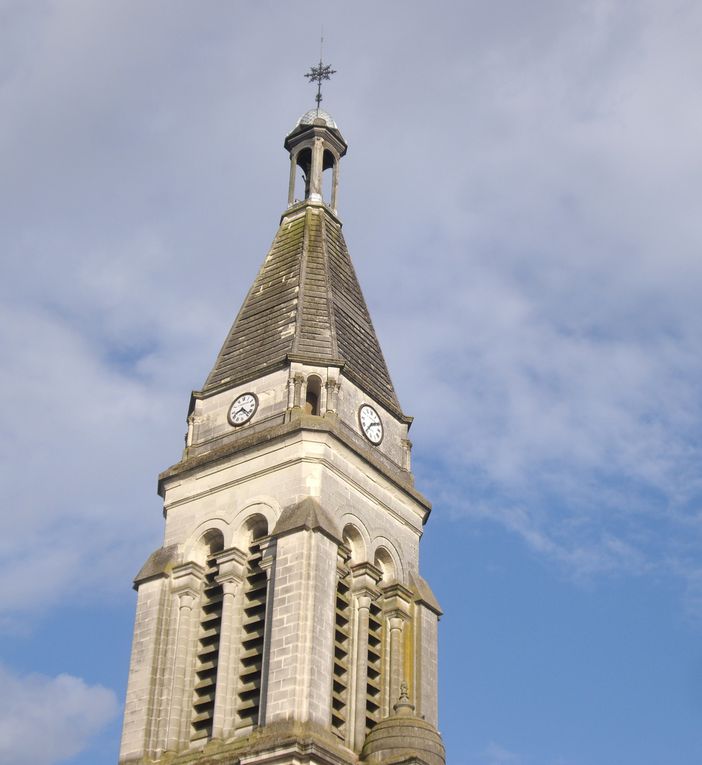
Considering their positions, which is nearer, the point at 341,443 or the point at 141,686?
the point at 141,686

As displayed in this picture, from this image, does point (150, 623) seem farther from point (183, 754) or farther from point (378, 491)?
point (378, 491)

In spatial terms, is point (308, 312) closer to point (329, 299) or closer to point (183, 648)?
point (329, 299)

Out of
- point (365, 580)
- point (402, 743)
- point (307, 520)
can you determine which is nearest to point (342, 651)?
Answer: point (365, 580)

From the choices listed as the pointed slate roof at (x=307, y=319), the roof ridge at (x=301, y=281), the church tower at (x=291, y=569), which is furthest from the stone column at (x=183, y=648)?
the roof ridge at (x=301, y=281)

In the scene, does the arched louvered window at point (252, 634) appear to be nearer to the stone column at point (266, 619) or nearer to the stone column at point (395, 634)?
the stone column at point (266, 619)

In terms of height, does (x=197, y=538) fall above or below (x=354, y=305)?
below

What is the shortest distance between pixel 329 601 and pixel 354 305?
43.7 ft

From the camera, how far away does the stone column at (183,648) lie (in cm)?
4091

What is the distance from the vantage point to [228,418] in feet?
154

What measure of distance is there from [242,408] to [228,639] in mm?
8067

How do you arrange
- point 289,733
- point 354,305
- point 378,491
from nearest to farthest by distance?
point 289,733 < point 378,491 < point 354,305

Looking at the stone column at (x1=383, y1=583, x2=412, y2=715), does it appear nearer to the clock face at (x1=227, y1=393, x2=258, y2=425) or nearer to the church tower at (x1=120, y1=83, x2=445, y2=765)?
the church tower at (x1=120, y1=83, x2=445, y2=765)

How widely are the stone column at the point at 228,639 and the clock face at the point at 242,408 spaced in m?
4.83

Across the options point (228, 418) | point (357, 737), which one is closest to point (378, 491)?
point (228, 418)
